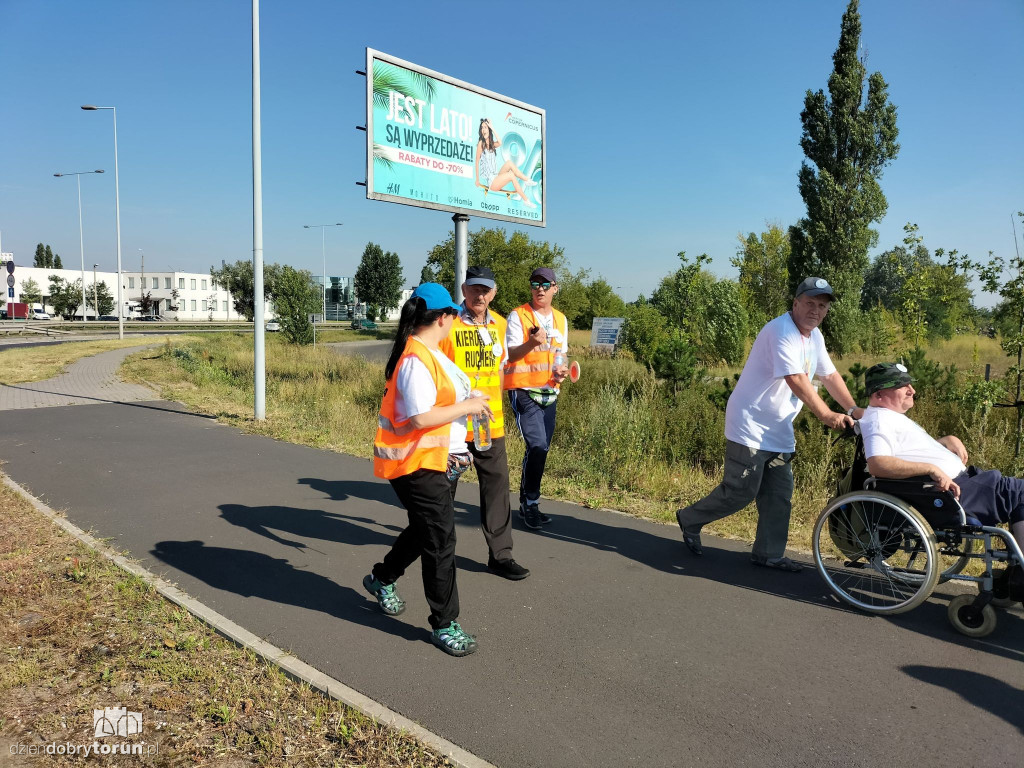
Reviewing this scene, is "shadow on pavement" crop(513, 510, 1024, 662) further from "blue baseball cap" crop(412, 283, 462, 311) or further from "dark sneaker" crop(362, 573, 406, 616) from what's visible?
"blue baseball cap" crop(412, 283, 462, 311)

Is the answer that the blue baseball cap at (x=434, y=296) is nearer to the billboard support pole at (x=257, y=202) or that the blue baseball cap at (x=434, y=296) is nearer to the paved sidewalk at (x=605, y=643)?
the paved sidewalk at (x=605, y=643)

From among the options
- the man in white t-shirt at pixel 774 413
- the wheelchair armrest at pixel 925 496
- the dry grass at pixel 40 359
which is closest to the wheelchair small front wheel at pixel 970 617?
the wheelchair armrest at pixel 925 496

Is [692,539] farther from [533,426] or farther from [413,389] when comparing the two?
[413,389]

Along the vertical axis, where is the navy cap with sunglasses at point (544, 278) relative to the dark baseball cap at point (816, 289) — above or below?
above

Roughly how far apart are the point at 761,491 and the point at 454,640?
238 centimetres

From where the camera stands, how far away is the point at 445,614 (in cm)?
357

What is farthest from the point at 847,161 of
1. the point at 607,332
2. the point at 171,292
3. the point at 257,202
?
the point at 171,292

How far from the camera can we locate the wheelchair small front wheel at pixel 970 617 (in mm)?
3686

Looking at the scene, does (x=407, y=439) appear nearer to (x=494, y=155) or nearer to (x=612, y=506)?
(x=612, y=506)

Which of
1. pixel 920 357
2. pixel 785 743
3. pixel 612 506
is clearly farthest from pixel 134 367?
pixel 785 743

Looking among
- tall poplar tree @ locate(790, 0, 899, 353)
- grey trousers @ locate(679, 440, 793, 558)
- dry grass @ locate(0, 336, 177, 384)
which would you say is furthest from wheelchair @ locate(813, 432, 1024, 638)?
tall poplar tree @ locate(790, 0, 899, 353)

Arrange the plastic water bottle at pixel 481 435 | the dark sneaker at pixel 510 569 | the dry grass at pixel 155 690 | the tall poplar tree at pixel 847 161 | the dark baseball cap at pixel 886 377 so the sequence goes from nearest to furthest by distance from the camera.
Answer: the dry grass at pixel 155 690 → the dark baseball cap at pixel 886 377 → the plastic water bottle at pixel 481 435 → the dark sneaker at pixel 510 569 → the tall poplar tree at pixel 847 161

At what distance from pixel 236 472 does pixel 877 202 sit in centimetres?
3024

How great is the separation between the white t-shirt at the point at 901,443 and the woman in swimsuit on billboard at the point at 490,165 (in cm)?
967
